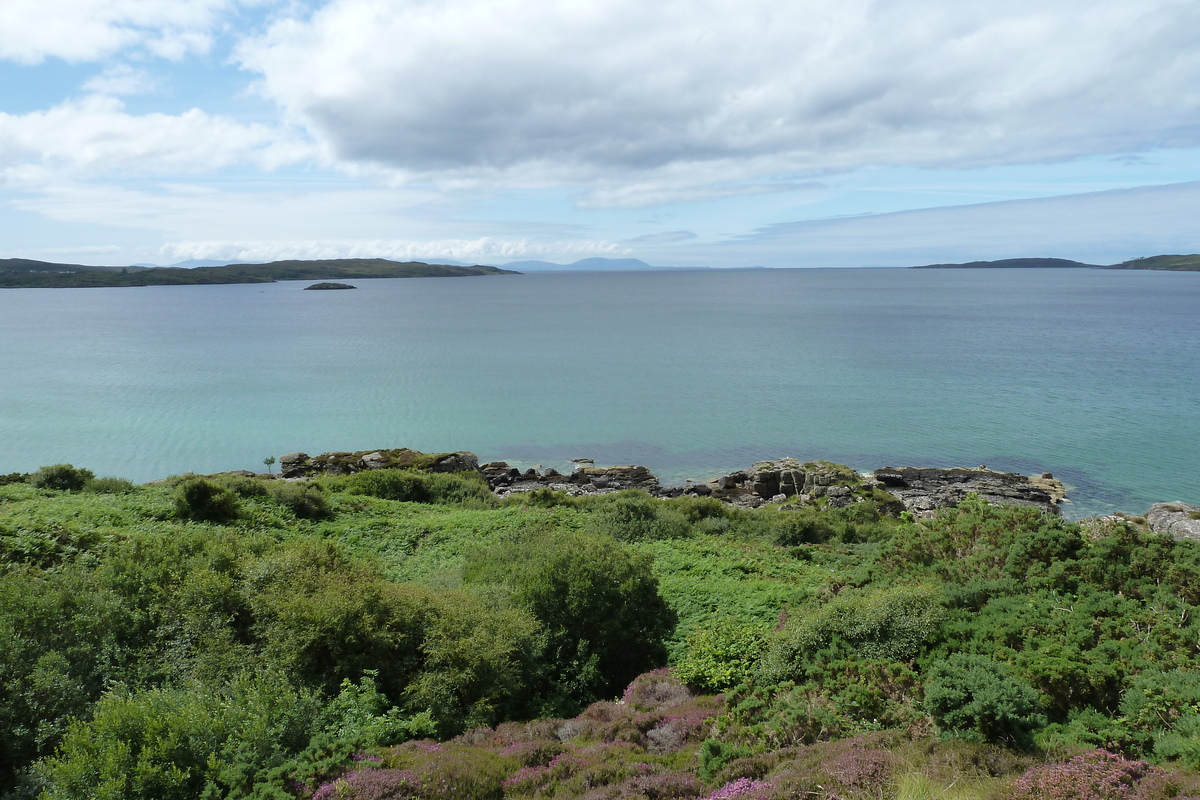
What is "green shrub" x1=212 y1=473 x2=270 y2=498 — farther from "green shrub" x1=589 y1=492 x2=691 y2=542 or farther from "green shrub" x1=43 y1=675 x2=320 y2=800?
"green shrub" x1=43 y1=675 x2=320 y2=800

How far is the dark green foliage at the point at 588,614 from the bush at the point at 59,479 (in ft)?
58.9

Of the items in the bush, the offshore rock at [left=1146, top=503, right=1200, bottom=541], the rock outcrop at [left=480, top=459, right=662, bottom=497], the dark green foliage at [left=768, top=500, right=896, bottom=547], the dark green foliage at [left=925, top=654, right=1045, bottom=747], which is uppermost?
the dark green foliage at [left=925, top=654, right=1045, bottom=747]

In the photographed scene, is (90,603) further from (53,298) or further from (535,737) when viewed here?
(53,298)

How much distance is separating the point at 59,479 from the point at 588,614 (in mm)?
21659

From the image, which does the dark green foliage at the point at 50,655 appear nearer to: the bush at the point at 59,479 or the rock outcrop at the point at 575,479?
the bush at the point at 59,479

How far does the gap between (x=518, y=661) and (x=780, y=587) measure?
23.3 feet

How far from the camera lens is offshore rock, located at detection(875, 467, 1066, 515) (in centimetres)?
3428

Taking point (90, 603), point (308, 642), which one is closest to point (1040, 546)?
point (308, 642)

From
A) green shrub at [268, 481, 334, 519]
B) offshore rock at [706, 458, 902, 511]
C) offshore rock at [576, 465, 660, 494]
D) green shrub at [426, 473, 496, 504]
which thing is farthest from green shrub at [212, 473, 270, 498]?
offshore rock at [706, 458, 902, 511]

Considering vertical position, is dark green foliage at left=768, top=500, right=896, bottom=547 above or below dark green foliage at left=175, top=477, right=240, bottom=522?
below

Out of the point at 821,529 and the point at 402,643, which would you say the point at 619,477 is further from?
the point at 402,643

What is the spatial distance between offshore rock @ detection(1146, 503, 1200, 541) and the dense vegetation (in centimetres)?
2002

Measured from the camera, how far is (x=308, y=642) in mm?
Answer: 10906

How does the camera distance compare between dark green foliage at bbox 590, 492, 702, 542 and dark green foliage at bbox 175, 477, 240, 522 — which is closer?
dark green foliage at bbox 175, 477, 240, 522
